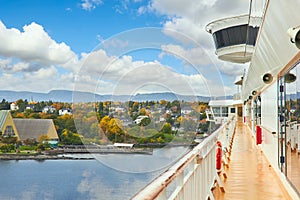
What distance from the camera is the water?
187 inches

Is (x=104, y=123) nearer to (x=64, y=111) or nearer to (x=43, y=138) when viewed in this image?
(x=64, y=111)

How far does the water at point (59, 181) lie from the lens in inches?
187

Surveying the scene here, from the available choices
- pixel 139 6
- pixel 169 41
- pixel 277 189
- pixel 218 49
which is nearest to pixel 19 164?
pixel 277 189

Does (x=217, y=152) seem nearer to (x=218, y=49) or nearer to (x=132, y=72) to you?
(x=132, y=72)

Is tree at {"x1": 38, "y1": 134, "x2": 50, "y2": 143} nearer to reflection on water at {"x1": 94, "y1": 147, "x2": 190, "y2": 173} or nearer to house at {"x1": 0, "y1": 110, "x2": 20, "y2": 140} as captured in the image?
house at {"x1": 0, "y1": 110, "x2": 20, "y2": 140}

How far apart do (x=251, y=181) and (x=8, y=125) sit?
4.47 metres

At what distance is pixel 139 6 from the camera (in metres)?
20.9

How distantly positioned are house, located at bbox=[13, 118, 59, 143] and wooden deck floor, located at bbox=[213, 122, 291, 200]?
339 cm

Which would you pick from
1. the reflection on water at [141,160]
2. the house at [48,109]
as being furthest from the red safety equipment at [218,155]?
the house at [48,109]

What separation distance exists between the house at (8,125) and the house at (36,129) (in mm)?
94

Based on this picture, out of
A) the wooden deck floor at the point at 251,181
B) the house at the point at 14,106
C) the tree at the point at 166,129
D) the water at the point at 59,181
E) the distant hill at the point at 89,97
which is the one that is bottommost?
the water at the point at 59,181

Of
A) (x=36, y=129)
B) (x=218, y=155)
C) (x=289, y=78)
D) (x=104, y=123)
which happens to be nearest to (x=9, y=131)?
(x=36, y=129)

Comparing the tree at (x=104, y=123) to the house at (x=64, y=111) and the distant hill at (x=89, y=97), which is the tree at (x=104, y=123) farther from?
the house at (x=64, y=111)

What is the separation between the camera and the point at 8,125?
6.11 m
